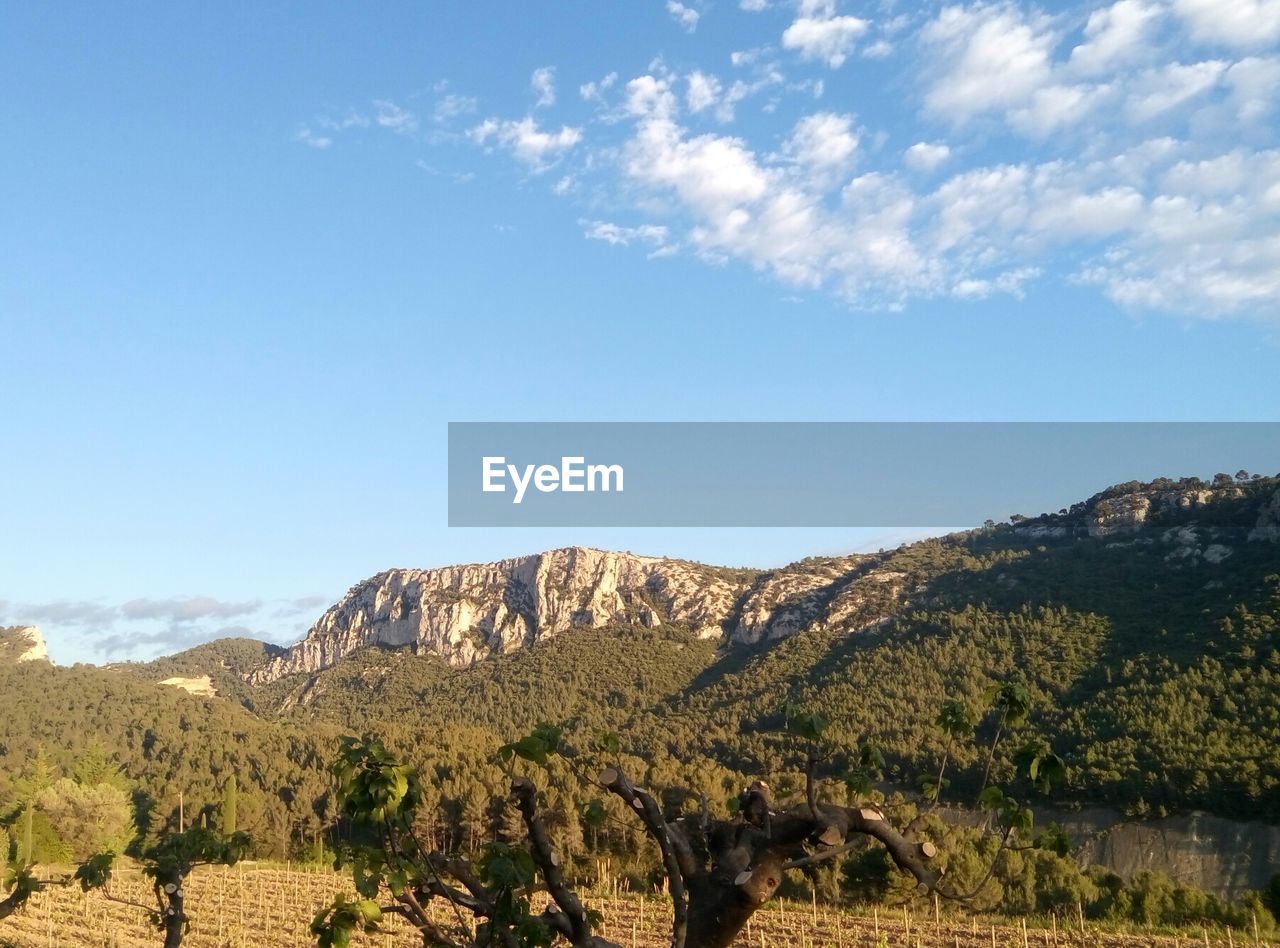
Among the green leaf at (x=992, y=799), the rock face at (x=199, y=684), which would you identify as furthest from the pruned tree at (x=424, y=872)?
the rock face at (x=199, y=684)

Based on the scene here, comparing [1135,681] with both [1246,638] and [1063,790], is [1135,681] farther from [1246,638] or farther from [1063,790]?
[1063,790]

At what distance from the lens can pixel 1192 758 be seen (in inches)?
1459

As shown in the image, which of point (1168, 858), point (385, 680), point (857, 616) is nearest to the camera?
point (1168, 858)

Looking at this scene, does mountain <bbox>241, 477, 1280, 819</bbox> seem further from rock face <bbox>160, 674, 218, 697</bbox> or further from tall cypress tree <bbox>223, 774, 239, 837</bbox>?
tall cypress tree <bbox>223, 774, 239, 837</bbox>

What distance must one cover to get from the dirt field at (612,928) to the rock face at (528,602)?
6478 centimetres

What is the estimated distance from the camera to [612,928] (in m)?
24.8

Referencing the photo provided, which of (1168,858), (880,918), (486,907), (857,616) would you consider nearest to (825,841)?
(486,907)

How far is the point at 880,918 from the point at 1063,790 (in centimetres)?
1618

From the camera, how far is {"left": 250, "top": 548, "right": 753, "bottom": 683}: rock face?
10356 cm

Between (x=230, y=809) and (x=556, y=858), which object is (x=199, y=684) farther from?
(x=556, y=858)

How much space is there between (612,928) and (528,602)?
292 feet

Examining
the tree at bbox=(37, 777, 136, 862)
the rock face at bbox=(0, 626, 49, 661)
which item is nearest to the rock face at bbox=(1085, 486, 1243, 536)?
the tree at bbox=(37, 777, 136, 862)

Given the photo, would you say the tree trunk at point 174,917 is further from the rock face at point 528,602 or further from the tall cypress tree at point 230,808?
the rock face at point 528,602

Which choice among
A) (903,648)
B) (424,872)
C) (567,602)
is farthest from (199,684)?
(424,872)
